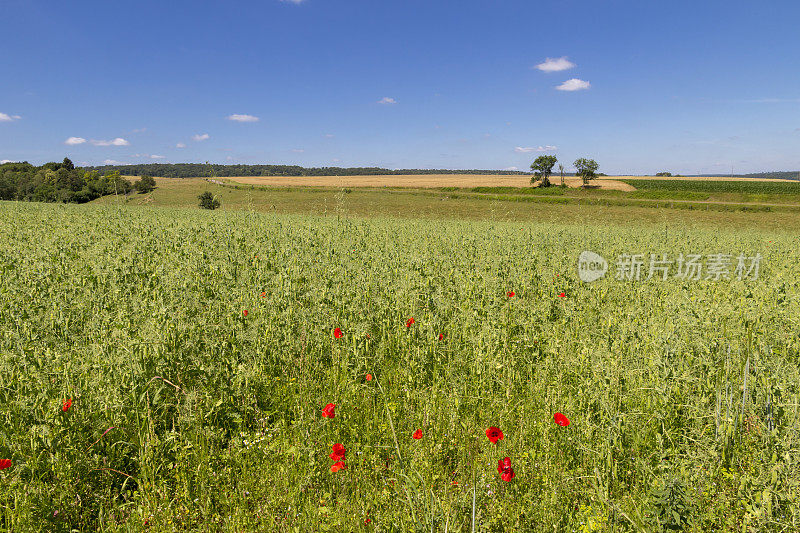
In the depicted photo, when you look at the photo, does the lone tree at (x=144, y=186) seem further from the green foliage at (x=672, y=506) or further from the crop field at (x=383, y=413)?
the green foliage at (x=672, y=506)

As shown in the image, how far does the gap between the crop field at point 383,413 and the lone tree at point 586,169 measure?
91.2 metres

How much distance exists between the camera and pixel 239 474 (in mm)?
2766

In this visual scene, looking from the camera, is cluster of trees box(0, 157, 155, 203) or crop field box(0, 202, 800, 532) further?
cluster of trees box(0, 157, 155, 203)

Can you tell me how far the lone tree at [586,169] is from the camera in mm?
85812

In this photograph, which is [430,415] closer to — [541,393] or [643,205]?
[541,393]

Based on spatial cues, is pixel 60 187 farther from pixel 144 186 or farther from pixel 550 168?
pixel 550 168

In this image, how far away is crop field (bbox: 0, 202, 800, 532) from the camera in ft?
7.75

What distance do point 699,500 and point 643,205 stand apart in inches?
2440

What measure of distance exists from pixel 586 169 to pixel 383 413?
316 feet

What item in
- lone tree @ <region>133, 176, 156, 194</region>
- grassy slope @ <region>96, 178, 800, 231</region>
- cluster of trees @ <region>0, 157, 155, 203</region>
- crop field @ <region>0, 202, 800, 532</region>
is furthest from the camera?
lone tree @ <region>133, 176, 156, 194</region>

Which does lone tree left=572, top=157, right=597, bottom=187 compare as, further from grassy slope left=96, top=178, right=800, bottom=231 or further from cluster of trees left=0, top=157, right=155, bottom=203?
cluster of trees left=0, top=157, right=155, bottom=203

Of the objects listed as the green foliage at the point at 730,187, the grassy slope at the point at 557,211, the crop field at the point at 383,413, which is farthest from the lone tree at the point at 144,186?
the green foliage at the point at 730,187

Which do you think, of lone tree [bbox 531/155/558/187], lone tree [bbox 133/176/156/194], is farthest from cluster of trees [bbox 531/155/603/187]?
lone tree [bbox 133/176/156/194]

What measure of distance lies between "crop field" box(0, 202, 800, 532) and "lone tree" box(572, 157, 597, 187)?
299 feet
